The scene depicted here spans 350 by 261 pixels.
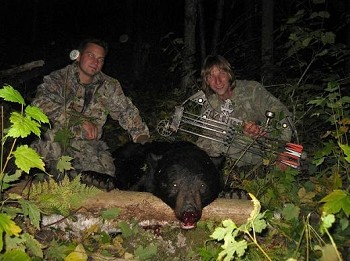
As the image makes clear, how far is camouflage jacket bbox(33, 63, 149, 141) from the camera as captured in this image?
4.29 metres

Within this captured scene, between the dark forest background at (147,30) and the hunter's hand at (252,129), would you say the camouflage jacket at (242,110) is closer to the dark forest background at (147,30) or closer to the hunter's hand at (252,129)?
the hunter's hand at (252,129)

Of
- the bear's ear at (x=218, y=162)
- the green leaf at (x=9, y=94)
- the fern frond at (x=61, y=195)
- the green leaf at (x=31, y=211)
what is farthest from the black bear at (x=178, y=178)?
the green leaf at (x=9, y=94)

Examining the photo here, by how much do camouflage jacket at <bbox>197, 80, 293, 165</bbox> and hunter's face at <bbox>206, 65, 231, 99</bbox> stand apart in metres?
0.16

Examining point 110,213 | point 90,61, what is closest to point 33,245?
point 110,213

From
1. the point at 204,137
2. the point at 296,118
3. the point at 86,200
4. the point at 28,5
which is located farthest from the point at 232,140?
the point at 28,5

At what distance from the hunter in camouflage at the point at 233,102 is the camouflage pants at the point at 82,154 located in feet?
4.26

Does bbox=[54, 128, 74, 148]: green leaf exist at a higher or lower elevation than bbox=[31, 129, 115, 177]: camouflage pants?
higher

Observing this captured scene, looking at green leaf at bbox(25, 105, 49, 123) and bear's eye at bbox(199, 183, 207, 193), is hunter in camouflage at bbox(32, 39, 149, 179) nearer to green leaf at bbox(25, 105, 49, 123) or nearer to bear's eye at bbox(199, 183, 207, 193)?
bear's eye at bbox(199, 183, 207, 193)

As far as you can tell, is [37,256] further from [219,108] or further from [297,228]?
[219,108]

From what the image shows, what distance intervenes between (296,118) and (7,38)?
22864 mm

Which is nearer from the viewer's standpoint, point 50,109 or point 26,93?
point 50,109

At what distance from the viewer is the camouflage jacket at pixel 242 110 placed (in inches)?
189

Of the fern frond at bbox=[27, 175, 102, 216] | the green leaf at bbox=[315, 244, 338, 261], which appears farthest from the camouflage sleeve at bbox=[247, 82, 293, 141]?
the green leaf at bbox=[315, 244, 338, 261]

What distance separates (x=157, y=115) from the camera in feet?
23.9
